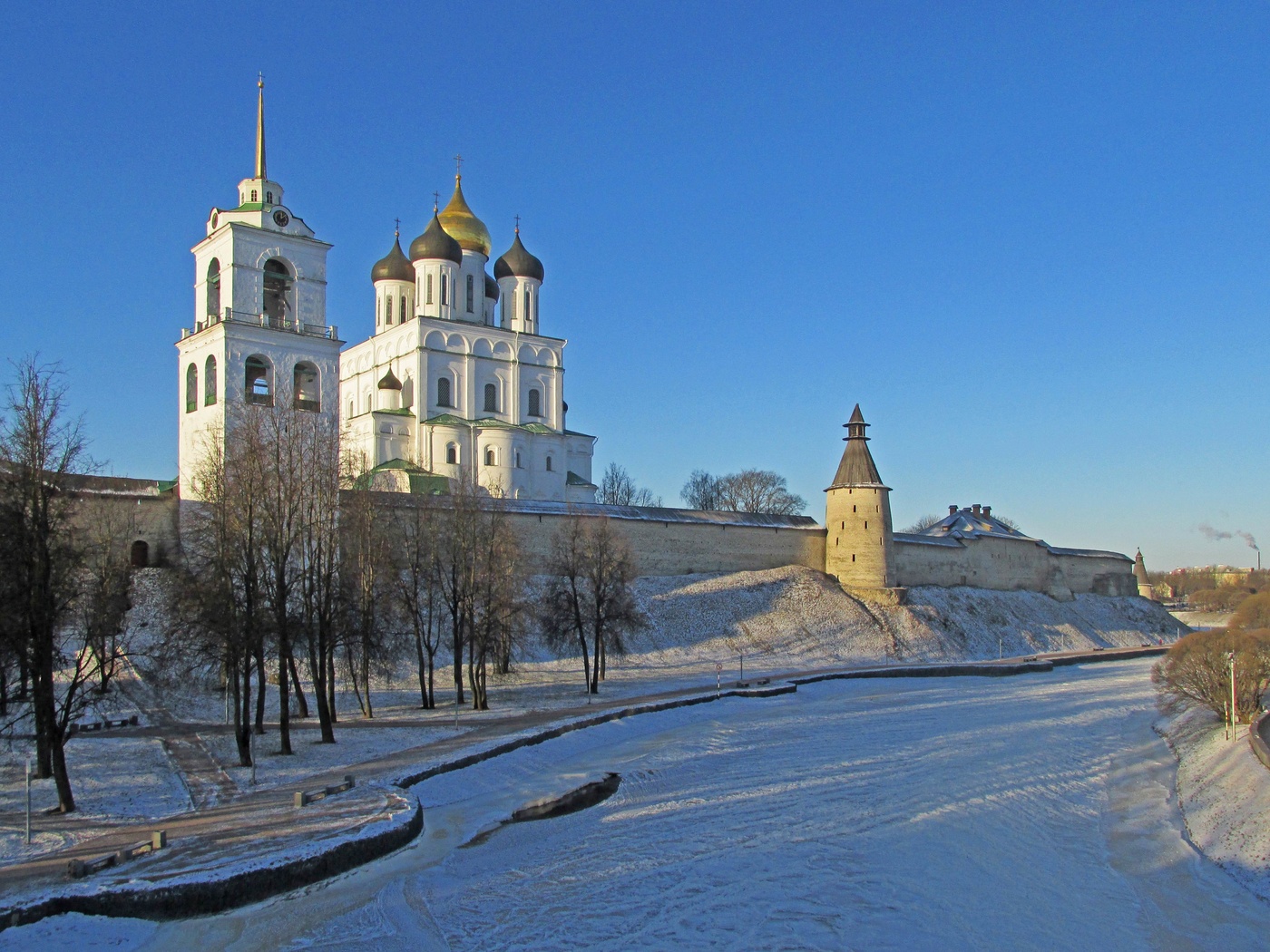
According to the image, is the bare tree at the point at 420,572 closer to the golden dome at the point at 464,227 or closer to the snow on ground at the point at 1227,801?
the snow on ground at the point at 1227,801

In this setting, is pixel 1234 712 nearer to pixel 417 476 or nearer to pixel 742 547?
pixel 742 547

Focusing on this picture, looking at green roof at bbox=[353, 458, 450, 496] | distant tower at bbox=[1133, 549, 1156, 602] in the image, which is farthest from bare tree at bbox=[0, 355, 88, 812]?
distant tower at bbox=[1133, 549, 1156, 602]

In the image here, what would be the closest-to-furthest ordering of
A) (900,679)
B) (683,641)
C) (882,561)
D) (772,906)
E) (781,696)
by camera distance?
(772,906), (781,696), (900,679), (683,641), (882,561)

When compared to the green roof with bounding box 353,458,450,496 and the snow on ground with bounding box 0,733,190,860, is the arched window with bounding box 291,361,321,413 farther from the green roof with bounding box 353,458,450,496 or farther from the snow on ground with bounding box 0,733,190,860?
the snow on ground with bounding box 0,733,190,860

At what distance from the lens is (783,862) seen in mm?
12328

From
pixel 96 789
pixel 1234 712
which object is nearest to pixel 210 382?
pixel 96 789

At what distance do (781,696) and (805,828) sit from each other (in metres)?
11.6

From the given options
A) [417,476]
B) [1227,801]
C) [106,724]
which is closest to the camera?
[1227,801]

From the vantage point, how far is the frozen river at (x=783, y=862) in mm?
10133

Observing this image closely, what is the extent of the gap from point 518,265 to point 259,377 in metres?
16.7

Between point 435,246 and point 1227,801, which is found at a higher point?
point 435,246

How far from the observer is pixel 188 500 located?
87.2 feet

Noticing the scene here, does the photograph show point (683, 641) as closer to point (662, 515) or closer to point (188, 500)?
point (662, 515)

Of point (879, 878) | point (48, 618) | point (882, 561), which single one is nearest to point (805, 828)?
point (879, 878)
